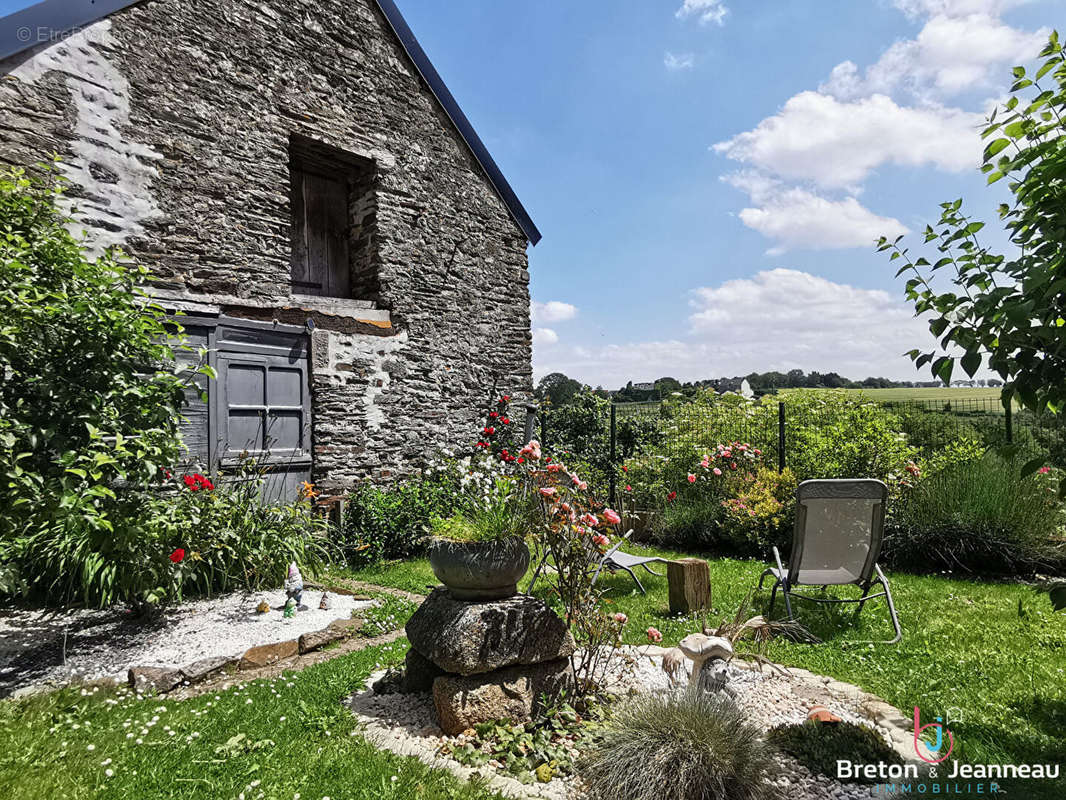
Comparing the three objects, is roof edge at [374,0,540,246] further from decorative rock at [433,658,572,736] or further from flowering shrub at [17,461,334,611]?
decorative rock at [433,658,572,736]

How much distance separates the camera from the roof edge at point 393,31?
16.2 ft

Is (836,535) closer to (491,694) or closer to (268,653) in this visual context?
(491,694)

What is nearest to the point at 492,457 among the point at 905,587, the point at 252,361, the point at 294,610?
the point at 252,361

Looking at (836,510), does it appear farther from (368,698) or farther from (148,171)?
(148,171)

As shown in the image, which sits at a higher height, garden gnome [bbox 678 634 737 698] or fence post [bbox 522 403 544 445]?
fence post [bbox 522 403 544 445]

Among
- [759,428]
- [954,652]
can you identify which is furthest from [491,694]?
[759,428]

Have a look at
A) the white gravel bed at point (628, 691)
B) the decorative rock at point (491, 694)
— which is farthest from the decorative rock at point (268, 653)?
the decorative rock at point (491, 694)

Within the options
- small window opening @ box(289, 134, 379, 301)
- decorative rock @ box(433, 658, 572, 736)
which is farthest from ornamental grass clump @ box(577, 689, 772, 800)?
small window opening @ box(289, 134, 379, 301)

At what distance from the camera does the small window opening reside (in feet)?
23.6

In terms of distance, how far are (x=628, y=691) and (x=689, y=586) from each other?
1570 millimetres

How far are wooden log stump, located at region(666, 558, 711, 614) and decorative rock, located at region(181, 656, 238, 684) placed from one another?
3.04 meters

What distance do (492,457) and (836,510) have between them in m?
4.40

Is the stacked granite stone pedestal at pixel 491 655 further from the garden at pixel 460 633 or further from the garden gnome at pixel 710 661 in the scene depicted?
the garden gnome at pixel 710 661

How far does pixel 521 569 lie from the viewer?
2.96 m
